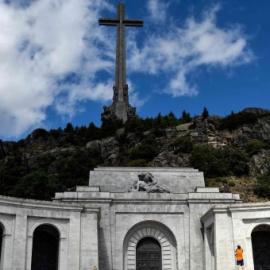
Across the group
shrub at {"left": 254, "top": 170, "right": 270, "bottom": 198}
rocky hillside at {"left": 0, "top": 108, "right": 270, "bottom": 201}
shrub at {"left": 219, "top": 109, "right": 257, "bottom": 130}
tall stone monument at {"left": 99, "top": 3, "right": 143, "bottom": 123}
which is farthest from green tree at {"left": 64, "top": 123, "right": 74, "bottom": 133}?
shrub at {"left": 254, "top": 170, "right": 270, "bottom": 198}

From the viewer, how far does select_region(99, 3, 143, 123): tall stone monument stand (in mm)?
94562

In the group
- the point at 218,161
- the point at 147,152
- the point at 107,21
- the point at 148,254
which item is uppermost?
the point at 107,21

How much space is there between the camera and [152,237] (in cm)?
3519

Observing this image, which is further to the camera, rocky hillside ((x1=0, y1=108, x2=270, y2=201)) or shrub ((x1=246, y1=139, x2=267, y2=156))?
shrub ((x1=246, y1=139, x2=267, y2=156))

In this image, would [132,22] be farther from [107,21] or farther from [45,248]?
[45,248]

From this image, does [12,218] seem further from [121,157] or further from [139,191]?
[121,157]

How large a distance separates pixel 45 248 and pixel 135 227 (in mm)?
7338

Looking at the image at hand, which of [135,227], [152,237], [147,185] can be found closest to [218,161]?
[147,185]

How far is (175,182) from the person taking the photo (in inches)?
1539

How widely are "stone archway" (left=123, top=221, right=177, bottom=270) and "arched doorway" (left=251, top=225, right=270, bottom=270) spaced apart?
240 inches

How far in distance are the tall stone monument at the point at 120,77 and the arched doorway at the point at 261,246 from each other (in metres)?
68.1

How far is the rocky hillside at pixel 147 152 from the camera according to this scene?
6806 centimetres

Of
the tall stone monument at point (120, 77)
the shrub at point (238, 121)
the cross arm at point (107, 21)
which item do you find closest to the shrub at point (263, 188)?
the shrub at point (238, 121)

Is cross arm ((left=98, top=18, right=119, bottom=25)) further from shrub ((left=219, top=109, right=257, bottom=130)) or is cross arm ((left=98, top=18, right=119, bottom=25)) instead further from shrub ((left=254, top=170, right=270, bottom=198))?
shrub ((left=254, top=170, right=270, bottom=198))
